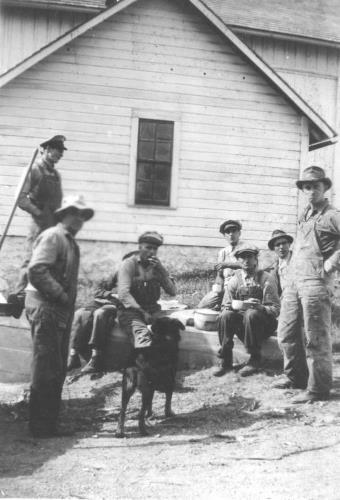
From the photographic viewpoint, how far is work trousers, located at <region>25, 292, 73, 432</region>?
562 centimetres

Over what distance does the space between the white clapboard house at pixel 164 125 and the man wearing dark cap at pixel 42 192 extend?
503 cm

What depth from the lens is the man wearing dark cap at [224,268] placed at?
891 centimetres

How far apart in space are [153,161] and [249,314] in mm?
5963

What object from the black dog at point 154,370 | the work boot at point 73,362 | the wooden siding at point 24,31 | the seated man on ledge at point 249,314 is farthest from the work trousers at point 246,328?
the wooden siding at point 24,31

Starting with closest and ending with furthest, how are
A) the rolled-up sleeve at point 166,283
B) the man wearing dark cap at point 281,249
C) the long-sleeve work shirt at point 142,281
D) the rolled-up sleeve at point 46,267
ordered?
the rolled-up sleeve at point 46,267, the long-sleeve work shirt at point 142,281, the rolled-up sleeve at point 166,283, the man wearing dark cap at point 281,249

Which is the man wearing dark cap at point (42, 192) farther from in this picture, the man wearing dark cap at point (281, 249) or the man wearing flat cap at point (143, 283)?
the man wearing dark cap at point (281, 249)

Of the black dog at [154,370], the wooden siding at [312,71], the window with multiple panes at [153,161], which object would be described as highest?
the wooden siding at [312,71]

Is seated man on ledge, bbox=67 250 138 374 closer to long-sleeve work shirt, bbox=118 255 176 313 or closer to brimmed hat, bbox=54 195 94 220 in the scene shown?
long-sleeve work shirt, bbox=118 255 176 313

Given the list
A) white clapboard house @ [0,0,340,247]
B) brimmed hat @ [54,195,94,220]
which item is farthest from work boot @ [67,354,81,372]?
white clapboard house @ [0,0,340,247]

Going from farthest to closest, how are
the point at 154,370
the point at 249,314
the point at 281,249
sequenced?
the point at 281,249, the point at 249,314, the point at 154,370

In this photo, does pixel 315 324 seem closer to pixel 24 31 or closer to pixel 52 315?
pixel 52 315

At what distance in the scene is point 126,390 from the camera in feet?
19.0

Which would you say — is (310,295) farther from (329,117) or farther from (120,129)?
(329,117)

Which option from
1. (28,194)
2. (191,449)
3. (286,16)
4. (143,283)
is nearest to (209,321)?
(143,283)
